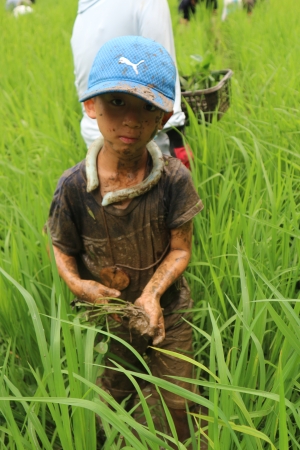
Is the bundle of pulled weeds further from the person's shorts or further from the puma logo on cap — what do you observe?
the puma logo on cap

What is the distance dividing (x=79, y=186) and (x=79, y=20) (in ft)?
3.47

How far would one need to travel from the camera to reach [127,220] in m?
1.22

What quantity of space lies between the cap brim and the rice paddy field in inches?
13.0

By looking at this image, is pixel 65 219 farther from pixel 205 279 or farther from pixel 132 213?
pixel 205 279

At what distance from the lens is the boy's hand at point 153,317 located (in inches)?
43.4

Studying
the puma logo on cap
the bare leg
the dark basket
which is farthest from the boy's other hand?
the dark basket

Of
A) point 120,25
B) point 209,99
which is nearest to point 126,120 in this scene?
point 120,25

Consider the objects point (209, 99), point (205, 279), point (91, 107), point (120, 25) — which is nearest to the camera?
point (91, 107)

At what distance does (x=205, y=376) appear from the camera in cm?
147

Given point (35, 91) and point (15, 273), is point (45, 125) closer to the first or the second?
point (35, 91)

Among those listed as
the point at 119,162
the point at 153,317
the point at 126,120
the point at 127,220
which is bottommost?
the point at 153,317

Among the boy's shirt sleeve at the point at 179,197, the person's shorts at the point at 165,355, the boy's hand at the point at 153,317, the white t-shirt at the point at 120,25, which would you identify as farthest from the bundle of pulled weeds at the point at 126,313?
the white t-shirt at the point at 120,25

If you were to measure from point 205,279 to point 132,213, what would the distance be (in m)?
0.44

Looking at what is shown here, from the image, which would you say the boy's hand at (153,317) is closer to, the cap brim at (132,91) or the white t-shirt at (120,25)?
the cap brim at (132,91)
